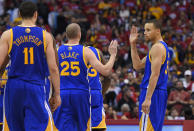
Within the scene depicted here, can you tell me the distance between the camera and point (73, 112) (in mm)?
7098

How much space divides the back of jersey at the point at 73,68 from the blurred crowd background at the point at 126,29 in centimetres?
680

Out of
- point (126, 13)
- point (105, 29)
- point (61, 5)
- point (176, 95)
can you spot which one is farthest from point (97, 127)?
point (61, 5)

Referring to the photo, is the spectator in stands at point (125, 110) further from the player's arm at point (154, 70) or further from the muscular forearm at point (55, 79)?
the muscular forearm at point (55, 79)

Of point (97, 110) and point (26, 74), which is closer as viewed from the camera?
point (26, 74)

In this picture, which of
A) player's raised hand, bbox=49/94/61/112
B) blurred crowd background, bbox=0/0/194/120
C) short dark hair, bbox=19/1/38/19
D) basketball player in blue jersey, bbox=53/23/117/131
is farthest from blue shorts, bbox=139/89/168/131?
blurred crowd background, bbox=0/0/194/120

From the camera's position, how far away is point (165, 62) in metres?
7.20

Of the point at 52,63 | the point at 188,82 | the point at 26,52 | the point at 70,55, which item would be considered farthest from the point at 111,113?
the point at 26,52

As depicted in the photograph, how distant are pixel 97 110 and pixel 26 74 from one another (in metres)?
2.95

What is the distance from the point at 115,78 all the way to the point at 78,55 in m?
8.49

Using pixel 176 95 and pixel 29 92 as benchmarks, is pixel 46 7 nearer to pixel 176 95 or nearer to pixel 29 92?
pixel 176 95

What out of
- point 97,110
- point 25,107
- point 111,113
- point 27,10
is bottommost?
point 111,113

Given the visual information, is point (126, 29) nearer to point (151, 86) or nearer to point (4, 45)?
point (151, 86)

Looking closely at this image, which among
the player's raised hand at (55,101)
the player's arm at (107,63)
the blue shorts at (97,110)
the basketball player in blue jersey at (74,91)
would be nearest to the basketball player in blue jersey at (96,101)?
the blue shorts at (97,110)

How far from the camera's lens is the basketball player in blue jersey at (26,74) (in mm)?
5684
